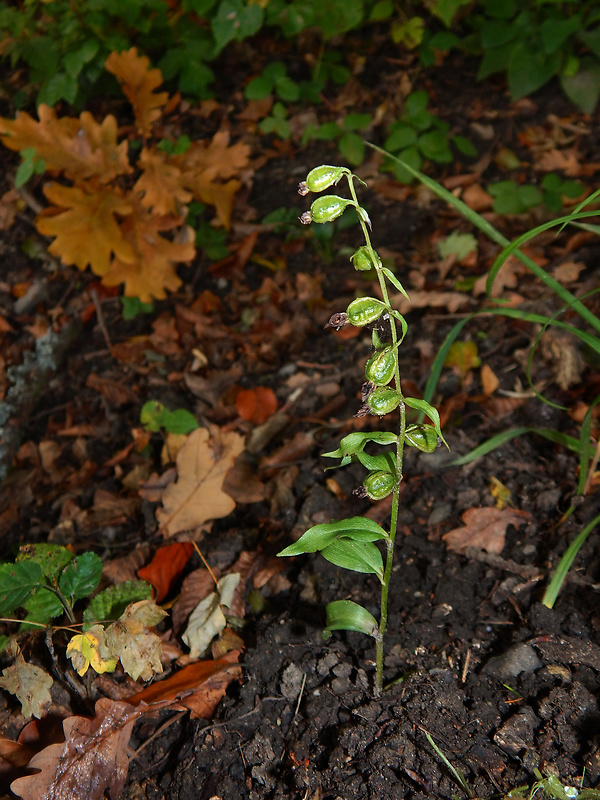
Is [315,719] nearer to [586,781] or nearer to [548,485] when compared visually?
[586,781]

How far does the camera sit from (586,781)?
1.06 meters

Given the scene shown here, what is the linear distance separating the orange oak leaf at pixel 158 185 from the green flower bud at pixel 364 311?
1943 millimetres

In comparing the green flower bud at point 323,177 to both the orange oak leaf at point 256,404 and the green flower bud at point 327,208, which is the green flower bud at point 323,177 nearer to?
the green flower bud at point 327,208

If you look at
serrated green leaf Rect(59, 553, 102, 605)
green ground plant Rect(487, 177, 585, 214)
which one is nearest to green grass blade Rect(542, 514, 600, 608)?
serrated green leaf Rect(59, 553, 102, 605)

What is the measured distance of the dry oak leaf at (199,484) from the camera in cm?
183

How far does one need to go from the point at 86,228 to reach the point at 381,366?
80.2 inches

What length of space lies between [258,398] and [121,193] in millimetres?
1192

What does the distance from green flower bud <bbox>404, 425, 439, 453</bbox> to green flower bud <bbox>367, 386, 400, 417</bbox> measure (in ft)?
0.33

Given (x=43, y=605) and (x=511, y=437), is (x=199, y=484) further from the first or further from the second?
(x=511, y=437)

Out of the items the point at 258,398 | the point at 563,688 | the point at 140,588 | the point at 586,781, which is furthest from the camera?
the point at 258,398

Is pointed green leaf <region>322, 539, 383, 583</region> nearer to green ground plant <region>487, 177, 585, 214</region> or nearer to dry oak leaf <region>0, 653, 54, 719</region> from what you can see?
Answer: dry oak leaf <region>0, 653, 54, 719</region>

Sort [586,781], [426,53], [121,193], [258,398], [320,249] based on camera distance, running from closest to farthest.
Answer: [586,781], [258,398], [121,193], [320,249], [426,53]

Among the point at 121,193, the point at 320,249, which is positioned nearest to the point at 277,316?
the point at 320,249

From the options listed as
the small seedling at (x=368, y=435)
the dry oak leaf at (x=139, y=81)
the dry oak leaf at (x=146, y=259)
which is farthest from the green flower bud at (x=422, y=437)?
the dry oak leaf at (x=139, y=81)
